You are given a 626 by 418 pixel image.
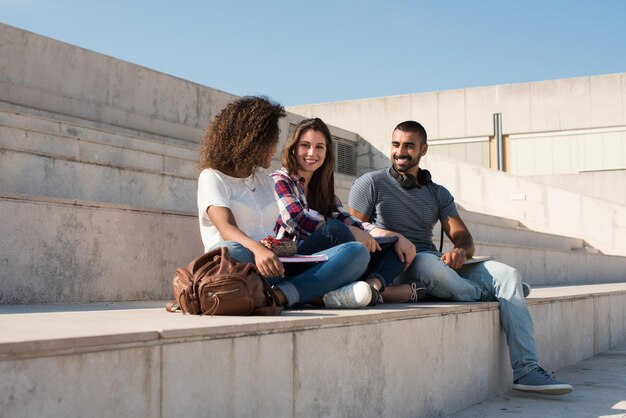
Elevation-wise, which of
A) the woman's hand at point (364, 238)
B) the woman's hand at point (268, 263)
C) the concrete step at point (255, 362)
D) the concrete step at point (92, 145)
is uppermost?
the concrete step at point (92, 145)

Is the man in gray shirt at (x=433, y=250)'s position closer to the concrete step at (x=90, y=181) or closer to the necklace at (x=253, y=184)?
the necklace at (x=253, y=184)

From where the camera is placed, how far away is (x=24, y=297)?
3.67m

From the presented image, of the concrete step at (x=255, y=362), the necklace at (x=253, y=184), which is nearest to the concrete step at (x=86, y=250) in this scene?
the concrete step at (x=255, y=362)

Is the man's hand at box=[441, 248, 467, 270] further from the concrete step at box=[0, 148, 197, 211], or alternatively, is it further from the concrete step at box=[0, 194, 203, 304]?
the concrete step at box=[0, 148, 197, 211]

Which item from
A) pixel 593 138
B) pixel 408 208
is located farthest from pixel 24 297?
pixel 593 138

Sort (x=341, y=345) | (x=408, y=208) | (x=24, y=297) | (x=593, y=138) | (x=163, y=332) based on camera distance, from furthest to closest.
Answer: (x=593, y=138)
(x=408, y=208)
(x=24, y=297)
(x=341, y=345)
(x=163, y=332)

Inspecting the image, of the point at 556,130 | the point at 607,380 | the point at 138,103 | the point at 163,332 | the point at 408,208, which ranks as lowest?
the point at 607,380

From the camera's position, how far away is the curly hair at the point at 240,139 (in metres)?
3.44

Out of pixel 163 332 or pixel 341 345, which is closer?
pixel 163 332

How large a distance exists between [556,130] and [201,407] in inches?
652

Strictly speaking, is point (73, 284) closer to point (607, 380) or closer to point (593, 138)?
point (607, 380)

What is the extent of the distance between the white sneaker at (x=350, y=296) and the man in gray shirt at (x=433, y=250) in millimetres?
671

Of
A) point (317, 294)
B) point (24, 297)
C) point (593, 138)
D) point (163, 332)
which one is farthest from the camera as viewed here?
point (593, 138)

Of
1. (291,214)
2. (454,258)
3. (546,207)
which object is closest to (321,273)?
(291,214)
